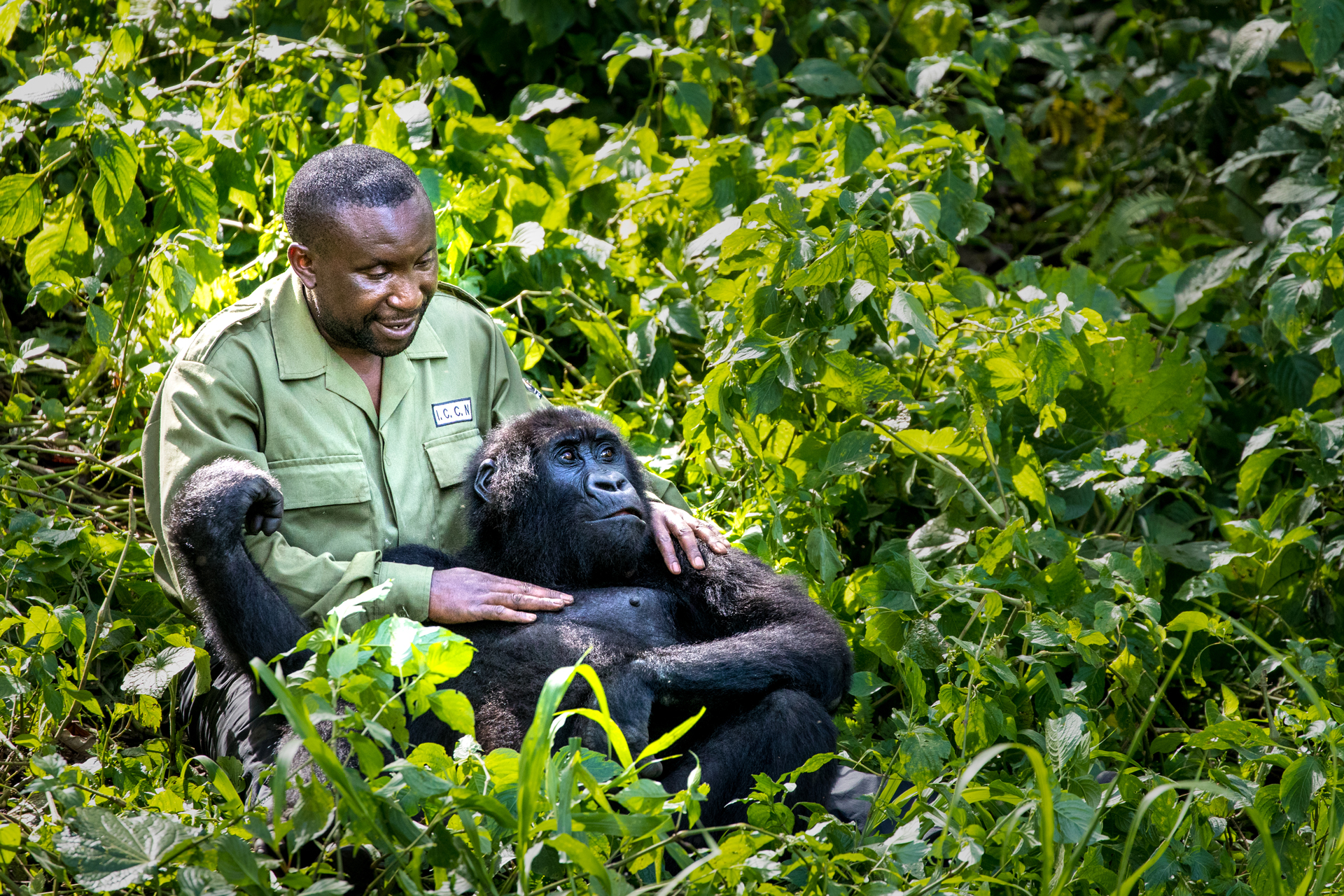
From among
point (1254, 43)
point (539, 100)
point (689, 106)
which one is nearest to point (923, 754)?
point (689, 106)

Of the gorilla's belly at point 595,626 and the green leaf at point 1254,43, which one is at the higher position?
the green leaf at point 1254,43

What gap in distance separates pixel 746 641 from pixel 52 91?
282 cm

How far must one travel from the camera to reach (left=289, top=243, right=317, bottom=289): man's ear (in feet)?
11.3

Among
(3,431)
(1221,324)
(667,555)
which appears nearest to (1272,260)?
(1221,324)

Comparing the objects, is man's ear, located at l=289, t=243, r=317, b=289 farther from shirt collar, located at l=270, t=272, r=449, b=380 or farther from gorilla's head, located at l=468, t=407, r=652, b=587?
gorilla's head, located at l=468, t=407, r=652, b=587

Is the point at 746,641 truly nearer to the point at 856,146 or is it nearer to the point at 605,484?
the point at 605,484

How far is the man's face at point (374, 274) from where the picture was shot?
3340 millimetres

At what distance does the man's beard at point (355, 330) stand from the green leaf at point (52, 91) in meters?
1.21

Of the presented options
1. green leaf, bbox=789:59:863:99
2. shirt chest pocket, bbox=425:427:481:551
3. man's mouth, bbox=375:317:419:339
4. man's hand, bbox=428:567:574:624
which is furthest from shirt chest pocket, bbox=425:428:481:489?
green leaf, bbox=789:59:863:99

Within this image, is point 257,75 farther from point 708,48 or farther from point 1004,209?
point 1004,209

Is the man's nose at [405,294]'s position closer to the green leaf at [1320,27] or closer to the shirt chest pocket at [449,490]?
the shirt chest pocket at [449,490]

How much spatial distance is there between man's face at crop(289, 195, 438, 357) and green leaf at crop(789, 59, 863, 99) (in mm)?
2796

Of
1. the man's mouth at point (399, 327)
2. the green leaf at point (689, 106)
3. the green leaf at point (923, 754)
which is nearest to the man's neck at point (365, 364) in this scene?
the man's mouth at point (399, 327)

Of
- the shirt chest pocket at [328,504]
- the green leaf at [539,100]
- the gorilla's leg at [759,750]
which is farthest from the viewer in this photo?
the green leaf at [539,100]
